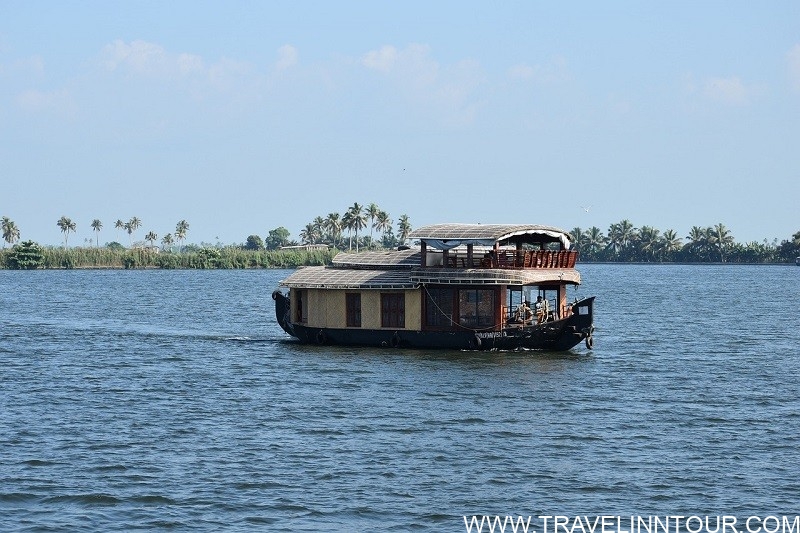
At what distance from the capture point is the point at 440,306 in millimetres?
50781

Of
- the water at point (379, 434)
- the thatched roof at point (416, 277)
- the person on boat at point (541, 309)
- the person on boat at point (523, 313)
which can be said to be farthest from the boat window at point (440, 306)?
the person on boat at point (541, 309)

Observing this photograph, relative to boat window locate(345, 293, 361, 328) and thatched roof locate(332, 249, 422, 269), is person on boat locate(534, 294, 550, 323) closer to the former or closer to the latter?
thatched roof locate(332, 249, 422, 269)

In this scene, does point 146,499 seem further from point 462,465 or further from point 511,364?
point 511,364

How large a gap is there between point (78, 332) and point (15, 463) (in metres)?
39.2

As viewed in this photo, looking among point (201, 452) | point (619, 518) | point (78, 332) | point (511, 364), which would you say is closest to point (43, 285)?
point (78, 332)

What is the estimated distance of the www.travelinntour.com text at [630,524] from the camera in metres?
25.0

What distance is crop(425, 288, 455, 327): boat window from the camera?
50531 mm

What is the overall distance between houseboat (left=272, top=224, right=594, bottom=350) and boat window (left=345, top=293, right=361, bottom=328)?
0.14 feet

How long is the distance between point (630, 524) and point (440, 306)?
84.8 ft

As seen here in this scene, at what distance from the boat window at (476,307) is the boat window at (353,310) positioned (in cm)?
476

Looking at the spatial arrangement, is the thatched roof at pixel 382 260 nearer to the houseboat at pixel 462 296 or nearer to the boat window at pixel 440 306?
the houseboat at pixel 462 296

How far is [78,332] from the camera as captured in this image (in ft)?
226

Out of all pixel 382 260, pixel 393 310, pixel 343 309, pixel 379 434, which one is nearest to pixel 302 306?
pixel 343 309

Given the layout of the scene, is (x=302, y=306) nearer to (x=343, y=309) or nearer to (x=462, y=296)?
(x=343, y=309)
